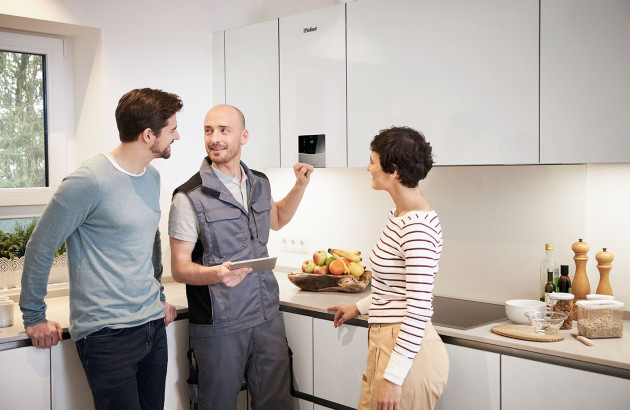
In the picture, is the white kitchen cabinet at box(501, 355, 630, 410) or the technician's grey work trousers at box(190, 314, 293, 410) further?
the technician's grey work trousers at box(190, 314, 293, 410)

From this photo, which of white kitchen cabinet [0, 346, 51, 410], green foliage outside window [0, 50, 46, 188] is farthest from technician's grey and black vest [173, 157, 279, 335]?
green foliage outside window [0, 50, 46, 188]

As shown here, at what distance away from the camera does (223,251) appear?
2.43 m

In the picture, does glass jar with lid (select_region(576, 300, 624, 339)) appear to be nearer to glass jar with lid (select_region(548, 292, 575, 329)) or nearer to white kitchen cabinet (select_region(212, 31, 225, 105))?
glass jar with lid (select_region(548, 292, 575, 329))

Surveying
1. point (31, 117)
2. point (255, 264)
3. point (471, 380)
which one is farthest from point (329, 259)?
point (31, 117)

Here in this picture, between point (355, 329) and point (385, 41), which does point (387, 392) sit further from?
point (385, 41)

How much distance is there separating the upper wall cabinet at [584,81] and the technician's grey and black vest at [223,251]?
1092 mm

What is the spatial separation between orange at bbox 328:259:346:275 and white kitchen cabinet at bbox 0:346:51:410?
1.19 m

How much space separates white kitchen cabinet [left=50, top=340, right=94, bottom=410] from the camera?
236 centimetres

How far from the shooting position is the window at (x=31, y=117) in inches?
120

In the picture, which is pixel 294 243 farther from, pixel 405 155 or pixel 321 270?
pixel 405 155

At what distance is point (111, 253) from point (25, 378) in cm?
59

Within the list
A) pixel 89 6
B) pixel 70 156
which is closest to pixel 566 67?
pixel 89 6

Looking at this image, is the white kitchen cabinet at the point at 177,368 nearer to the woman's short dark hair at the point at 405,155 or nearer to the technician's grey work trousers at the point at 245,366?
the technician's grey work trousers at the point at 245,366

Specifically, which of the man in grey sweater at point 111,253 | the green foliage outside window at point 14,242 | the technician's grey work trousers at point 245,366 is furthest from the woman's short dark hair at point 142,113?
the green foliage outside window at point 14,242
